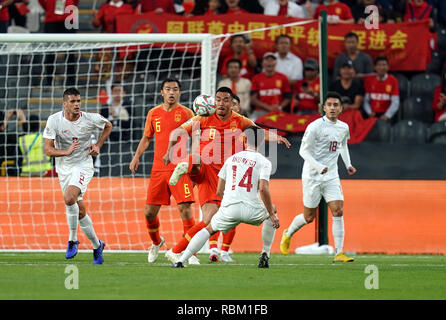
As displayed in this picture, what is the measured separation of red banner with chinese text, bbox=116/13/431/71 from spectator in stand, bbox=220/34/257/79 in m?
0.18

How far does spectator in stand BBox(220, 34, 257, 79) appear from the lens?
1777cm

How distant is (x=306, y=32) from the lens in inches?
712

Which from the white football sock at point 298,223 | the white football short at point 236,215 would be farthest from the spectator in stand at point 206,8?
the white football short at point 236,215

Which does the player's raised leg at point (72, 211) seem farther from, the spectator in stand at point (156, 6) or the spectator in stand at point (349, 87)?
Result: the spectator in stand at point (156, 6)

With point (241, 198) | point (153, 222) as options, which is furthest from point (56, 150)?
point (241, 198)

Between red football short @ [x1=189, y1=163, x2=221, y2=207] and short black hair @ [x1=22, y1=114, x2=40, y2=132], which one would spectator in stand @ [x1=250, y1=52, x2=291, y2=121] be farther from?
red football short @ [x1=189, y1=163, x2=221, y2=207]

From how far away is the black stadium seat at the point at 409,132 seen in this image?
639 inches

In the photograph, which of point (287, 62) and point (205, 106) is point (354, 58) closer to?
point (287, 62)

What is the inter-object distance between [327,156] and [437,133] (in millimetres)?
4118

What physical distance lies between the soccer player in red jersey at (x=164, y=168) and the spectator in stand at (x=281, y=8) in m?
7.06

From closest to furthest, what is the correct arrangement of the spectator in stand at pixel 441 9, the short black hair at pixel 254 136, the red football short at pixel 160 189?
the short black hair at pixel 254 136
the red football short at pixel 160 189
the spectator in stand at pixel 441 9

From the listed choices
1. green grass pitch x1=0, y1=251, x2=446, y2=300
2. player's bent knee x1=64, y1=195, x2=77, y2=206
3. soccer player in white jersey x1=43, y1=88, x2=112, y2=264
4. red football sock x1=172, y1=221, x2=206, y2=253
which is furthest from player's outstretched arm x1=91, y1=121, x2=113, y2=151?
red football sock x1=172, y1=221, x2=206, y2=253
